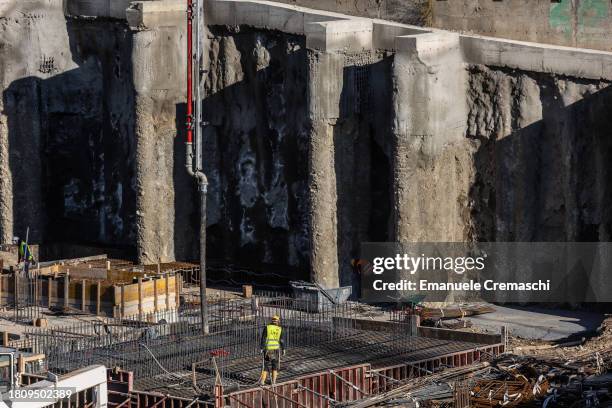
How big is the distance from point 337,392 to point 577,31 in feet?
51.3

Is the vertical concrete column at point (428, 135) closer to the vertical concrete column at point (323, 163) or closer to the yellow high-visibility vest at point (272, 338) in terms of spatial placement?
the vertical concrete column at point (323, 163)

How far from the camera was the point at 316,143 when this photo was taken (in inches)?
1972

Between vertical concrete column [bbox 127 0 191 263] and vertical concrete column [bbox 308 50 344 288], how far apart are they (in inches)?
201

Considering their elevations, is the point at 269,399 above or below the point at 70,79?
below

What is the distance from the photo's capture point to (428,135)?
48.7 meters

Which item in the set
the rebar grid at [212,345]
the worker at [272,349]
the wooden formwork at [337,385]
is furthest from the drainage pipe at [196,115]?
the wooden formwork at [337,385]

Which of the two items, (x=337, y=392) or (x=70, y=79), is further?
(x=70, y=79)

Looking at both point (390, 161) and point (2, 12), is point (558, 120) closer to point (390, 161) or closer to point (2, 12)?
point (390, 161)

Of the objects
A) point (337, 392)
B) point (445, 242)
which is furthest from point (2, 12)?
point (337, 392)

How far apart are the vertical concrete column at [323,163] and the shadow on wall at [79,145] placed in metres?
7.50

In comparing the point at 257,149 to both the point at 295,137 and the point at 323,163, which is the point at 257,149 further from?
the point at 323,163

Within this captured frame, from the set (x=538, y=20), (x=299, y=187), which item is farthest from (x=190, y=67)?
(x=538, y=20)

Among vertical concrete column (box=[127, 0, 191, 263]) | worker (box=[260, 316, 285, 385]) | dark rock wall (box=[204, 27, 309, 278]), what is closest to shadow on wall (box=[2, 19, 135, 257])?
vertical concrete column (box=[127, 0, 191, 263])

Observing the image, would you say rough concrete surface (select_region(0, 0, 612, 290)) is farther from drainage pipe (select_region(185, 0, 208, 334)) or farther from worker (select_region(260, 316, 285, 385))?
worker (select_region(260, 316, 285, 385))
